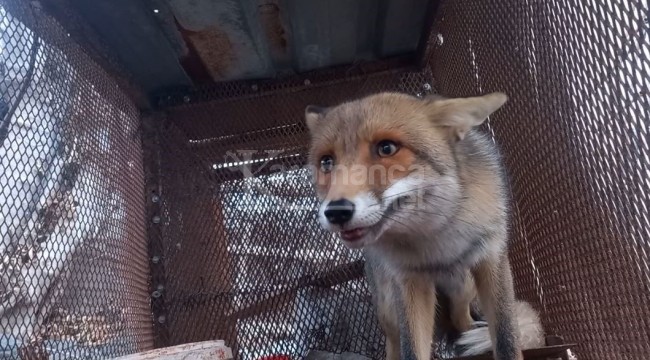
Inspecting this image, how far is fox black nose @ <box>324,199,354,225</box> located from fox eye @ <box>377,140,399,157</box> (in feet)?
1.18

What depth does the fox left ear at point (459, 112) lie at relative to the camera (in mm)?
2463

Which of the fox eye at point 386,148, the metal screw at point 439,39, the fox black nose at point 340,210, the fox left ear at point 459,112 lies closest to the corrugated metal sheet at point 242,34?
the metal screw at point 439,39

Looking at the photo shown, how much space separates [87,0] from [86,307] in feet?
5.39

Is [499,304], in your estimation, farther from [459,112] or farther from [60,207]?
[60,207]

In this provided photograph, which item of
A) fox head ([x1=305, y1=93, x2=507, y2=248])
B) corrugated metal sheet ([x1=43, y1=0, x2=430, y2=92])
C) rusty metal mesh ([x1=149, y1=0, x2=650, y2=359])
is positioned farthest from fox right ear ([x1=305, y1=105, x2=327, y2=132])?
rusty metal mesh ([x1=149, y1=0, x2=650, y2=359])

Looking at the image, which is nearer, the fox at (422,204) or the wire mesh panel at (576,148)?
the wire mesh panel at (576,148)

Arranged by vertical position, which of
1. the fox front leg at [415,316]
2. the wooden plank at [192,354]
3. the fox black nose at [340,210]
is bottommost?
the wooden plank at [192,354]

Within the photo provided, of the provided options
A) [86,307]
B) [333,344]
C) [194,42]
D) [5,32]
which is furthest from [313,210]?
[5,32]

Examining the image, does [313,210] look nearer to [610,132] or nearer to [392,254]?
[392,254]

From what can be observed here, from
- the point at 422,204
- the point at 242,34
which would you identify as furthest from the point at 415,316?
the point at 242,34

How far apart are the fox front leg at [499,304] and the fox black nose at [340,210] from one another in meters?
0.94

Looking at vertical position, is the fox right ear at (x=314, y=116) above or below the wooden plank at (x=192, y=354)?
above

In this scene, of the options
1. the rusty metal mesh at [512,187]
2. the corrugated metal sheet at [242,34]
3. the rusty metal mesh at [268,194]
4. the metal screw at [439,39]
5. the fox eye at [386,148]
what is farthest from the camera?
the metal screw at [439,39]

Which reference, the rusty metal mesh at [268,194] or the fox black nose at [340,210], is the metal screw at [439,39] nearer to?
the rusty metal mesh at [268,194]
